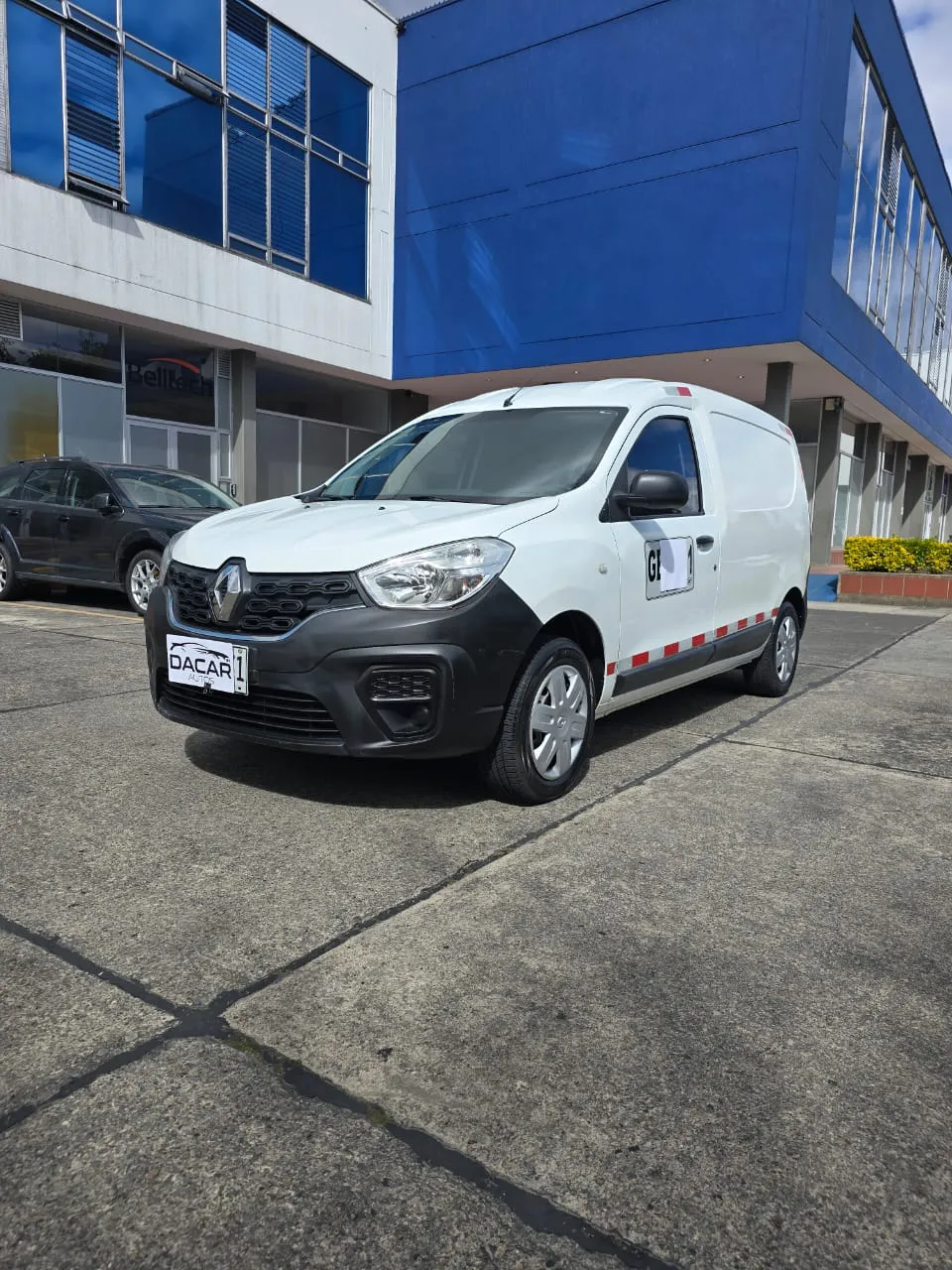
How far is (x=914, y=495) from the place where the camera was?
35.3 metres

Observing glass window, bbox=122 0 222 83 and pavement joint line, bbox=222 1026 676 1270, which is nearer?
pavement joint line, bbox=222 1026 676 1270

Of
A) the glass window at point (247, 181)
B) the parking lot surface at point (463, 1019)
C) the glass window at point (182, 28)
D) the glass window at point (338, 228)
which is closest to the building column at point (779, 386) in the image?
the glass window at point (338, 228)

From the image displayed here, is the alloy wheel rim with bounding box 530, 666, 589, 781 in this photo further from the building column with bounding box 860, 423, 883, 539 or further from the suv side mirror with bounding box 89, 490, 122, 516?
the building column with bounding box 860, 423, 883, 539

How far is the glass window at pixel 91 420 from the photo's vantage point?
1576 cm

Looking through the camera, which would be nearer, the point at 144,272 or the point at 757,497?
the point at 757,497

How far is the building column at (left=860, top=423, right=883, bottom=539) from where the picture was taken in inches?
1053

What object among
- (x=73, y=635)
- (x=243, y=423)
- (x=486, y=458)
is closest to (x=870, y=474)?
(x=243, y=423)

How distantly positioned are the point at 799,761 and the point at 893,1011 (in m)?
A: 2.44

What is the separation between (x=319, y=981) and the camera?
2.43 m

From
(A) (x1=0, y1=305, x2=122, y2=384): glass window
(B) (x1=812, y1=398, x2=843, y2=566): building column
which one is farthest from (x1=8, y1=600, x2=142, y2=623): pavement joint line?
(B) (x1=812, y1=398, x2=843, y2=566): building column

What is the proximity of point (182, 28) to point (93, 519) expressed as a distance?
1120cm

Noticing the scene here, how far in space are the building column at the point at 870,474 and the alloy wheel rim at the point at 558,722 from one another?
82.8ft

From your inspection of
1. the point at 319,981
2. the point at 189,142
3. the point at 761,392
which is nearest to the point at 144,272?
the point at 189,142

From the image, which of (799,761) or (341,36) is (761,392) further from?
(799,761)
